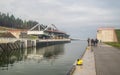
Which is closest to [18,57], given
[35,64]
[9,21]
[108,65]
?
[35,64]

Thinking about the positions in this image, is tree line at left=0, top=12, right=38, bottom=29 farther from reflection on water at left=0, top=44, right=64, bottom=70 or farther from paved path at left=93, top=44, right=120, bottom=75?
paved path at left=93, top=44, right=120, bottom=75

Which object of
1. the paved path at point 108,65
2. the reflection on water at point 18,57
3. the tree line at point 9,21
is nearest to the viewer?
the paved path at point 108,65

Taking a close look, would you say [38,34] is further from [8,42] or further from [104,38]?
[8,42]

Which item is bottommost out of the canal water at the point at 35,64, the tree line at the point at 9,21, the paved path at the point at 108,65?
the canal water at the point at 35,64

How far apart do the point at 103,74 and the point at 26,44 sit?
66019 millimetres

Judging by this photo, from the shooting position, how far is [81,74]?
737 inches

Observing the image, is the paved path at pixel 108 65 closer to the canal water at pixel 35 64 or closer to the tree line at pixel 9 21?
the canal water at pixel 35 64

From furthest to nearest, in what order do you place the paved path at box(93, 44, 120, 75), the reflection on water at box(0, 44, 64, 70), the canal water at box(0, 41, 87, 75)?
the reflection on water at box(0, 44, 64, 70) → the canal water at box(0, 41, 87, 75) → the paved path at box(93, 44, 120, 75)

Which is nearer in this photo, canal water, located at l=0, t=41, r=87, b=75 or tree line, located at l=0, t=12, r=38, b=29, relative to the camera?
canal water, located at l=0, t=41, r=87, b=75

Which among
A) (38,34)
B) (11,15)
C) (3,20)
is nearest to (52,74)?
(38,34)

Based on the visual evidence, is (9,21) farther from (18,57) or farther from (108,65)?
(108,65)

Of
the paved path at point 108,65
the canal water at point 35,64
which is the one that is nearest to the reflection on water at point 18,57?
the canal water at point 35,64

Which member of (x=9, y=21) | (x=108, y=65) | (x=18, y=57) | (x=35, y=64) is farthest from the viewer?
(x=9, y=21)

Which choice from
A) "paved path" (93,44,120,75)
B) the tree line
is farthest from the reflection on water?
the tree line
